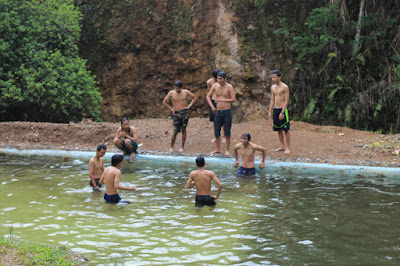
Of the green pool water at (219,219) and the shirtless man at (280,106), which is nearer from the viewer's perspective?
the green pool water at (219,219)

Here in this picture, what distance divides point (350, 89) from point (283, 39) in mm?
3098

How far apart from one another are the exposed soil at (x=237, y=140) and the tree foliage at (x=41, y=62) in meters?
1.57

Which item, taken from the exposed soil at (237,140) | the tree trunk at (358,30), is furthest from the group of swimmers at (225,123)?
the tree trunk at (358,30)

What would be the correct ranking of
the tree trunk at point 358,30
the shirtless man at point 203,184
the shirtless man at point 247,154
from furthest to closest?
1. the tree trunk at point 358,30
2. the shirtless man at point 247,154
3. the shirtless man at point 203,184

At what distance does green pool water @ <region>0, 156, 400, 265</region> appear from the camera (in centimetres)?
536

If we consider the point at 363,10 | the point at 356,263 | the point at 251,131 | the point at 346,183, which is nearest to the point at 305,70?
the point at 363,10

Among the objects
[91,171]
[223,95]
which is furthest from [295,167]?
[91,171]

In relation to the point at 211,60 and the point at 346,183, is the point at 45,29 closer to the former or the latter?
the point at 211,60

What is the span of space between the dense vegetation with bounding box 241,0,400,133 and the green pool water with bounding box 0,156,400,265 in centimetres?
613

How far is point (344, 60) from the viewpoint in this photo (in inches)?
609

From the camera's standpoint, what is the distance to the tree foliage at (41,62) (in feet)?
49.1

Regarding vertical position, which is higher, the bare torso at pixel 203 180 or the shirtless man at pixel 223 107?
the shirtless man at pixel 223 107

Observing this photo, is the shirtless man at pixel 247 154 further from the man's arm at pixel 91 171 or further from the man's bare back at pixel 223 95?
the man's arm at pixel 91 171

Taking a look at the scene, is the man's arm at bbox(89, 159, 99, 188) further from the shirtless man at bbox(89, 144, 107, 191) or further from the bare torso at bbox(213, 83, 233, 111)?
the bare torso at bbox(213, 83, 233, 111)
